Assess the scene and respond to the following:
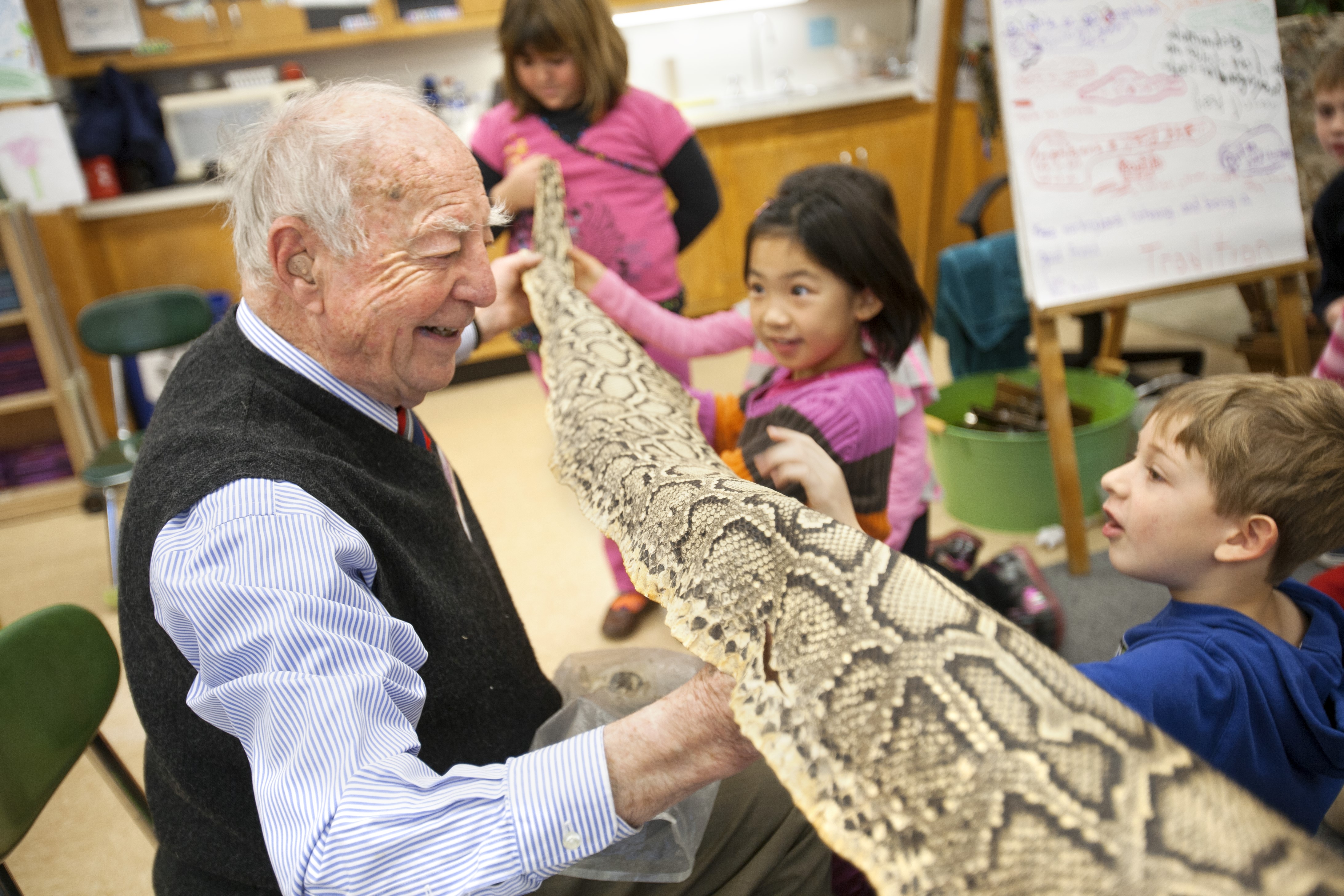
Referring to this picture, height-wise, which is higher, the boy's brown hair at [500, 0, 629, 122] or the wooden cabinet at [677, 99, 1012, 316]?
the boy's brown hair at [500, 0, 629, 122]

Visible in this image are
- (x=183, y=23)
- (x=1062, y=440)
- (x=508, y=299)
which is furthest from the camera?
(x=183, y=23)

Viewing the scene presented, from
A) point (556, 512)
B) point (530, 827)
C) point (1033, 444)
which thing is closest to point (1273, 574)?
point (530, 827)

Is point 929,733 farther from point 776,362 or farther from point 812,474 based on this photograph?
point 776,362

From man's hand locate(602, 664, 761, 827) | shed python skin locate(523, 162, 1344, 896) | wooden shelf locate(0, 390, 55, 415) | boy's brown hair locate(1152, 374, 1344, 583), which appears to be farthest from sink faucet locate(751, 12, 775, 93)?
man's hand locate(602, 664, 761, 827)

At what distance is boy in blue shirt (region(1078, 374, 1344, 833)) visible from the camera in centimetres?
89

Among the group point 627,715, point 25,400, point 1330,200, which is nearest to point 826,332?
point 627,715

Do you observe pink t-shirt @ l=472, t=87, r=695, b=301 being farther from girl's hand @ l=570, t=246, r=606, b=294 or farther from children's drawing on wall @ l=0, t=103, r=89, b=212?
children's drawing on wall @ l=0, t=103, r=89, b=212

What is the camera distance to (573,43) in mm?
2164

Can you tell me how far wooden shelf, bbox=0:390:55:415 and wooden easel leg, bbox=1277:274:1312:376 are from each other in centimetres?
473

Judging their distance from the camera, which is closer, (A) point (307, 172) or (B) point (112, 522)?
(A) point (307, 172)

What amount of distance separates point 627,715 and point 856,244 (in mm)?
911

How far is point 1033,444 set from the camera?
2551mm

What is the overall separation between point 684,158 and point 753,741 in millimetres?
2099

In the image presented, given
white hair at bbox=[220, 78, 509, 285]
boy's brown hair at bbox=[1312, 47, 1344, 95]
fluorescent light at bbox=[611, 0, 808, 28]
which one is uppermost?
fluorescent light at bbox=[611, 0, 808, 28]
